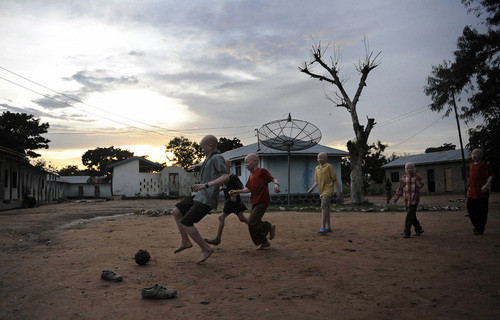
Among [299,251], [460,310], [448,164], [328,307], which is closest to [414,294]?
[460,310]

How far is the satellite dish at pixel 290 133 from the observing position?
16.8 m

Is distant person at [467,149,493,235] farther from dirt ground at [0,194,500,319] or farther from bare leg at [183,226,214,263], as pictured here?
bare leg at [183,226,214,263]

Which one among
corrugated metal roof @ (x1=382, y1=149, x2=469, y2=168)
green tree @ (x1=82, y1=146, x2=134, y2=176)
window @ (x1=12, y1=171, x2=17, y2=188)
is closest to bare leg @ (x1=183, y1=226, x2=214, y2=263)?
window @ (x1=12, y1=171, x2=17, y2=188)

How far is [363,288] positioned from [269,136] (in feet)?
44.9

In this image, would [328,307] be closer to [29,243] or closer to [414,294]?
[414,294]

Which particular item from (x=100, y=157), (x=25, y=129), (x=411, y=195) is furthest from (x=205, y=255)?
(x=100, y=157)

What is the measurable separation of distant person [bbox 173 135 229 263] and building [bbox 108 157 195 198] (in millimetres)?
32079

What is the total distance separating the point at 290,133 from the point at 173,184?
2184 cm

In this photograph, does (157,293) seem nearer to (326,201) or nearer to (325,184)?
(326,201)

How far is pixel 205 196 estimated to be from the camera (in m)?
4.68

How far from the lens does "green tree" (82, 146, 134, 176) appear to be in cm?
8019

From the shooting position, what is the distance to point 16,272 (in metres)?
4.46

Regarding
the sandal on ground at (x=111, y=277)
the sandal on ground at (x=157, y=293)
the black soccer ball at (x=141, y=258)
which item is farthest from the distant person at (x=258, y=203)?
the sandal on ground at (x=157, y=293)

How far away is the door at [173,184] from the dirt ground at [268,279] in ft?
96.9
